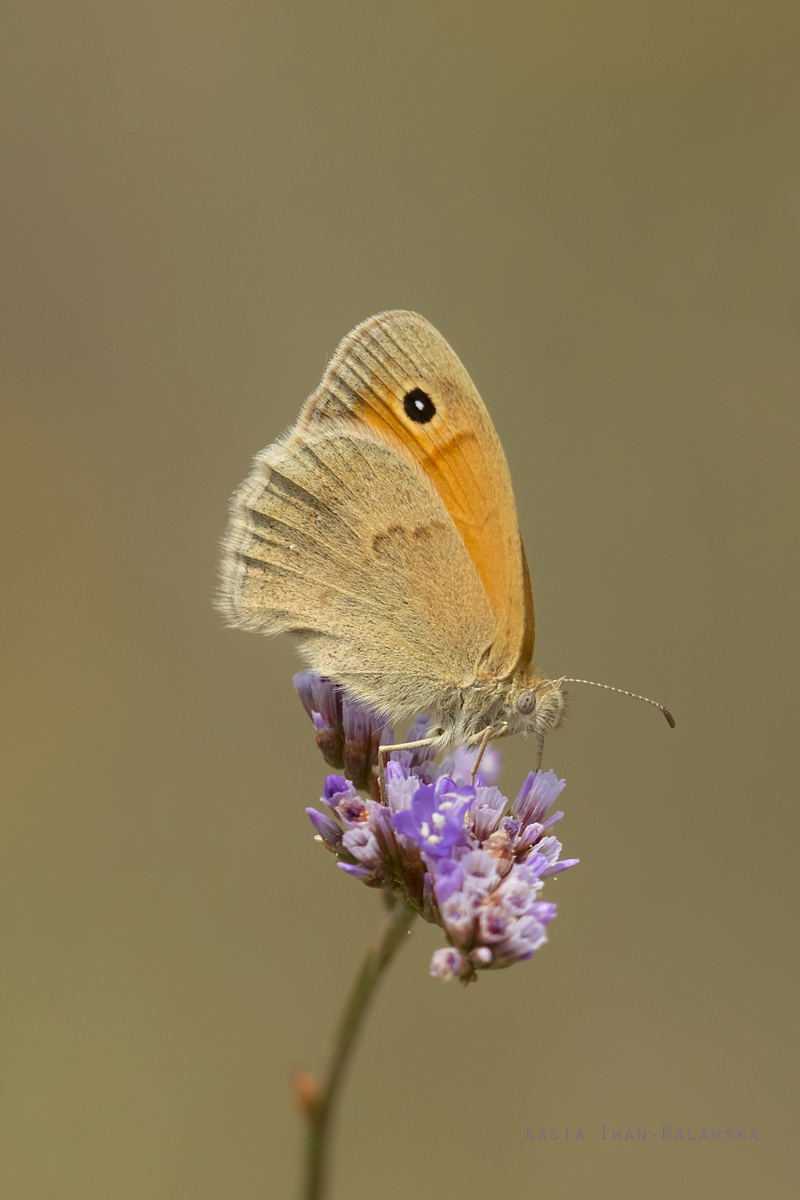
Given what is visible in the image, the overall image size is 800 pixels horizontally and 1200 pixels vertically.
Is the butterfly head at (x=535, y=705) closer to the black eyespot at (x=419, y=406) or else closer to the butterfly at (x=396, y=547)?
the butterfly at (x=396, y=547)

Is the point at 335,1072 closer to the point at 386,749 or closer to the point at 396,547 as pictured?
the point at 386,749

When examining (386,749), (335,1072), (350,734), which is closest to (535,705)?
(386,749)

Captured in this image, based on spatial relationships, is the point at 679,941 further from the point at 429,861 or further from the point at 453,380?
the point at 453,380

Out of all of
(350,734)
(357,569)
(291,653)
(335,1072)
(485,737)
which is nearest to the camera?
(335,1072)

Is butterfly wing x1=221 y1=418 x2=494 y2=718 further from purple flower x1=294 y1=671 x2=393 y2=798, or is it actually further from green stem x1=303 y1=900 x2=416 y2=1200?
green stem x1=303 y1=900 x2=416 y2=1200

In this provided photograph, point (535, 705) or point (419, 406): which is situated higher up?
point (419, 406)

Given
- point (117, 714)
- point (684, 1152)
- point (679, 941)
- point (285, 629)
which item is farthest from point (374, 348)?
point (684, 1152)

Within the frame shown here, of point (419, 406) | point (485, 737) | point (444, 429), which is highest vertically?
point (419, 406)
